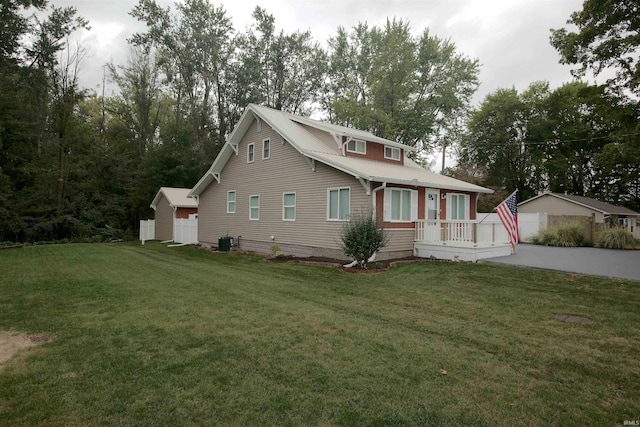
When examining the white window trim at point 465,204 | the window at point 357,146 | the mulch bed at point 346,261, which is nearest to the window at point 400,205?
the mulch bed at point 346,261

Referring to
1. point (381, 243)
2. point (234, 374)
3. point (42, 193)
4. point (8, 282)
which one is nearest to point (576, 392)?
point (234, 374)

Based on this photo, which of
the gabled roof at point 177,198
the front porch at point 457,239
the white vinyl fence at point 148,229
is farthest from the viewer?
the white vinyl fence at point 148,229

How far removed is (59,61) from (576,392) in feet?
103

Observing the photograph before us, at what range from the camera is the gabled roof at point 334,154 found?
12594 millimetres

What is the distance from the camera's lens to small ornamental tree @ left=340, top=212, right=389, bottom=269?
1099 cm

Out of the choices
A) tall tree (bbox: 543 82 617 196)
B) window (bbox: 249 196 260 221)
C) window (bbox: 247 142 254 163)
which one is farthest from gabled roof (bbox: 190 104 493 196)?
tall tree (bbox: 543 82 617 196)

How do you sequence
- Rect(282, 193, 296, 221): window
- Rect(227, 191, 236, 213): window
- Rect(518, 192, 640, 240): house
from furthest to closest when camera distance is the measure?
Rect(518, 192, 640, 240): house, Rect(227, 191, 236, 213): window, Rect(282, 193, 296, 221): window

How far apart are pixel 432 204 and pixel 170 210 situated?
1773 cm

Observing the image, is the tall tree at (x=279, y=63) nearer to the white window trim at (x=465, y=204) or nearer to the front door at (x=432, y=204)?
the white window trim at (x=465, y=204)

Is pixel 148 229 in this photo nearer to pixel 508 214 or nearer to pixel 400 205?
pixel 400 205

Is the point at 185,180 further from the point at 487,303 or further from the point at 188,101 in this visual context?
the point at 487,303

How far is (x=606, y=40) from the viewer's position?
13.8 m

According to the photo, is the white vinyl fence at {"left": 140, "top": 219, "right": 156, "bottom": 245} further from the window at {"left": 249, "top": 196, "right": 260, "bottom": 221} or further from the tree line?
the window at {"left": 249, "top": 196, "right": 260, "bottom": 221}

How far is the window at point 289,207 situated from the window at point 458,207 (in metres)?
6.64
